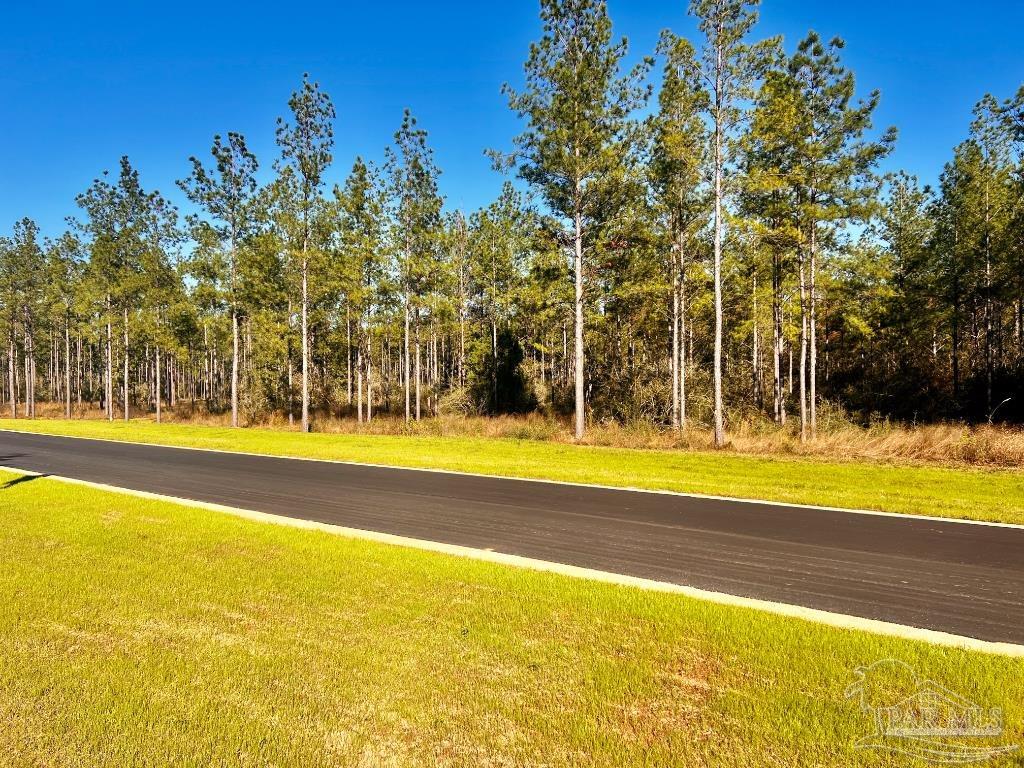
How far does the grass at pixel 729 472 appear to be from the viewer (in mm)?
7980

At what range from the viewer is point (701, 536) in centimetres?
626

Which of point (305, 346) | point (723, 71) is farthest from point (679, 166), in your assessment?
point (305, 346)

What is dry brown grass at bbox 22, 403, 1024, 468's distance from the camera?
1203 cm

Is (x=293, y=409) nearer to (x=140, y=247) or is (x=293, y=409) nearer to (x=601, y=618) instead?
(x=140, y=247)

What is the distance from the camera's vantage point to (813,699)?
282 centimetres

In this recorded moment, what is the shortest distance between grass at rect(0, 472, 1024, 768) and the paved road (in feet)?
2.66

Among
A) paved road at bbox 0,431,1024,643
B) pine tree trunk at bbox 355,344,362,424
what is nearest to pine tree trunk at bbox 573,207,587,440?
paved road at bbox 0,431,1024,643

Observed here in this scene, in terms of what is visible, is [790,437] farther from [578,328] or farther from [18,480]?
[18,480]

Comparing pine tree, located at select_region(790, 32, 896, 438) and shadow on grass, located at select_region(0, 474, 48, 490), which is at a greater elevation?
pine tree, located at select_region(790, 32, 896, 438)

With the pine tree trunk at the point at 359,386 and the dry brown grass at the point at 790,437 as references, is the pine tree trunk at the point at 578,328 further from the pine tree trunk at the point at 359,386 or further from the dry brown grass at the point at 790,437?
the pine tree trunk at the point at 359,386

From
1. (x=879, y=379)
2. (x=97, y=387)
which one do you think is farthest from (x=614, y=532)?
(x=97, y=387)

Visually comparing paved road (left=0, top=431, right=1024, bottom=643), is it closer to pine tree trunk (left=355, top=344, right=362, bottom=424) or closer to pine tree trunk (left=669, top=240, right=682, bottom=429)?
pine tree trunk (left=669, top=240, right=682, bottom=429)

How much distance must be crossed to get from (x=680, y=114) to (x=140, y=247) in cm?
3731

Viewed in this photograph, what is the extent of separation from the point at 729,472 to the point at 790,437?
6.27 metres
